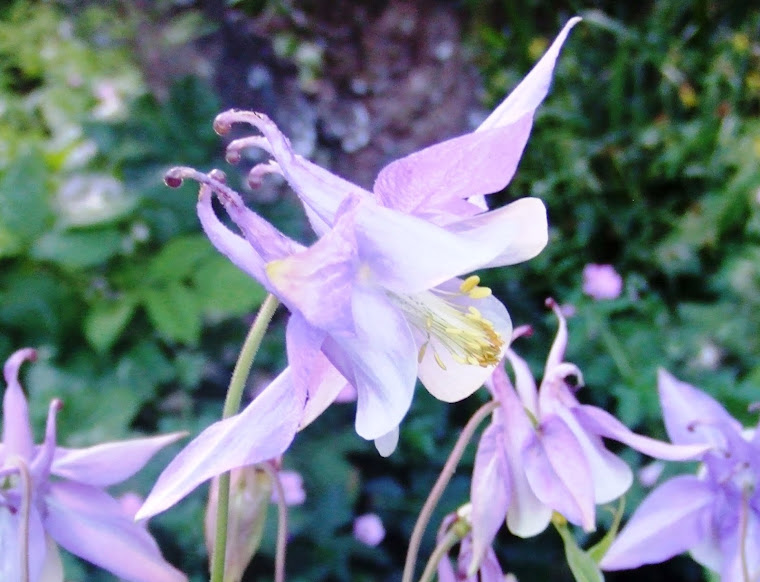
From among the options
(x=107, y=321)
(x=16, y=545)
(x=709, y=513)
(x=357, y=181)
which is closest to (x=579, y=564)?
(x=709, y=513)

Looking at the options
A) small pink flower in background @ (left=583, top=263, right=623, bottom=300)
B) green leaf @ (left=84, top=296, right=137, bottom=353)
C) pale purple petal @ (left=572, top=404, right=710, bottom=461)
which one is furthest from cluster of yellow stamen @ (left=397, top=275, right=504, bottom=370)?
small pink flower in background @ (left=583, top=263, right=623, bottom=300)

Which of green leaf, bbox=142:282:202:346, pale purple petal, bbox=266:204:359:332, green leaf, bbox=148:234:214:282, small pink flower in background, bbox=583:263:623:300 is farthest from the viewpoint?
small pink flower in background, bbox=583:263:623:300

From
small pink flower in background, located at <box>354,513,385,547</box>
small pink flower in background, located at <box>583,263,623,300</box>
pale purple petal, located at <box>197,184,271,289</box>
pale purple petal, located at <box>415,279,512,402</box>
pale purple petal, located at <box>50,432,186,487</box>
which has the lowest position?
small pink flower in background, located at <box>354,513,385,547</box>

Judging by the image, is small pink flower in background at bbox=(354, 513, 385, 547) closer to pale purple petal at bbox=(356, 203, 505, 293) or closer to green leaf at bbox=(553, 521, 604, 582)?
green leaf at bbox=(553, 521, 604, 582)

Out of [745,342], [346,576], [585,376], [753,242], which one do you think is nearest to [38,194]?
[346,576]

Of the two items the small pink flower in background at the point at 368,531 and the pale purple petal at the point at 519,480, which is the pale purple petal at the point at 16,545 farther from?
the small pink flower in background at the point at 368,531

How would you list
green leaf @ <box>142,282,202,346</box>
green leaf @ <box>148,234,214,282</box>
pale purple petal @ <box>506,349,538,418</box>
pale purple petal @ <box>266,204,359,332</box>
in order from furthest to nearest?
1. green leaf @ <box>148,234,214,282</box>
2. green leaf @ <box>142,282,202,346</box>
3. pale purple petal @ <box>506,349,538,418</box>
4. pale purple petal @ <box>266,204,359,332</box>
